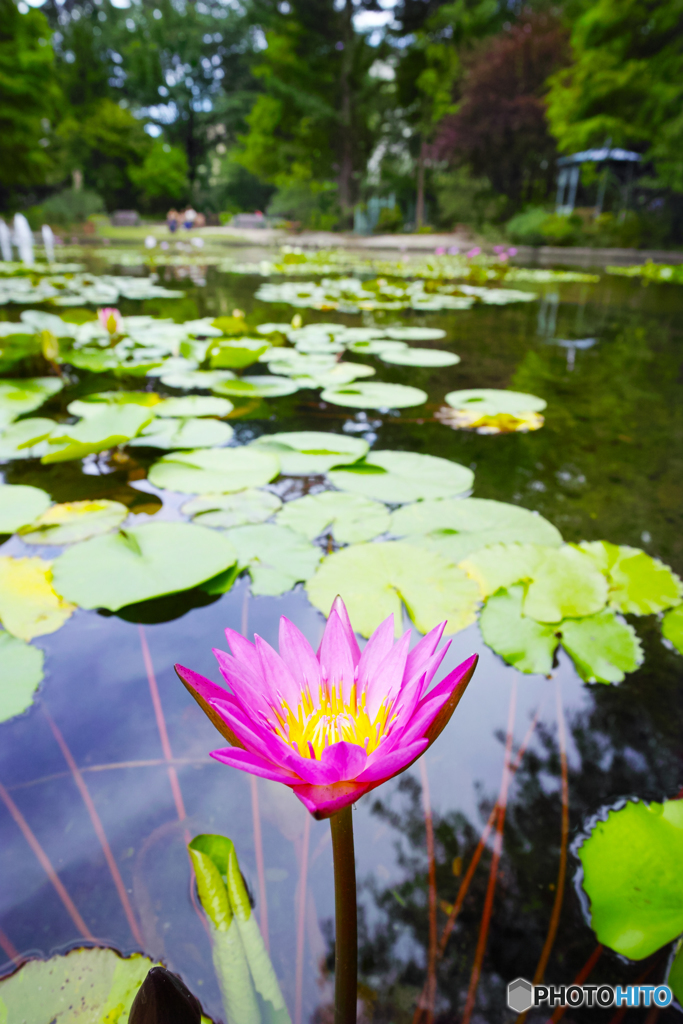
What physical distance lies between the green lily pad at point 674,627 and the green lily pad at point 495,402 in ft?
3.03

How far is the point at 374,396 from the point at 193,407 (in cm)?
55

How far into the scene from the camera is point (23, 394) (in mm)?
1619

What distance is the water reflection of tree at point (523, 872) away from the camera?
0.45m

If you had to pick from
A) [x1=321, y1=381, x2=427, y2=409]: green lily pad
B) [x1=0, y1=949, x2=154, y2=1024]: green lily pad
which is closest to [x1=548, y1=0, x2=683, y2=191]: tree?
[x1=321, y1=381, x2=427, y2=409]: green lily pad

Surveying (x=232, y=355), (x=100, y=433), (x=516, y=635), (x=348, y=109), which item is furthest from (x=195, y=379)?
(x=348, y=109)

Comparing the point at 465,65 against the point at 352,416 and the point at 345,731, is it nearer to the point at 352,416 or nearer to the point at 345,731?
the point at 352,416

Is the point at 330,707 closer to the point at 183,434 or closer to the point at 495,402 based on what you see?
the point at 183,434

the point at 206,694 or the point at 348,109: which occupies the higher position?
the point at 348,109

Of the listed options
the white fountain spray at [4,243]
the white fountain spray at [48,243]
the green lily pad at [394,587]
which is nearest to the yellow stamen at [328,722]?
the green lily pad at [394,587]

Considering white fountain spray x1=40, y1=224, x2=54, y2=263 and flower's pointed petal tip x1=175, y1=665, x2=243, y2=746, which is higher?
white fountain spray x1=40, y1=224, x2=54, y2=263

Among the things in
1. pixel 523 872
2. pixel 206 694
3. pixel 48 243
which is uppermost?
pixel 48 243

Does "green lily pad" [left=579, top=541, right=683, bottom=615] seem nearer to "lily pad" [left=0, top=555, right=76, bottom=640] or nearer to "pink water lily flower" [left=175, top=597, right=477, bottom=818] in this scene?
"pink water lily flower" [left=175, top=597, right=477, bottom=818]

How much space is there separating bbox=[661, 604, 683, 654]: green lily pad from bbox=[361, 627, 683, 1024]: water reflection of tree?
74 mm

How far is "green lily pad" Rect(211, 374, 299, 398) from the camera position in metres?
1.75
